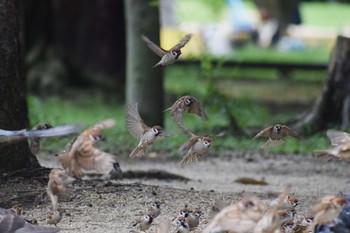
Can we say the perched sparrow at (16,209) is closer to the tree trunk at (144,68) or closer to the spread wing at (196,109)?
the spread wing at (196,109)

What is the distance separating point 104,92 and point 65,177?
421 inches

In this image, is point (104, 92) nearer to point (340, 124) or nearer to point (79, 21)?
point (79, 21)

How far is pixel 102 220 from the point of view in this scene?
6.77m

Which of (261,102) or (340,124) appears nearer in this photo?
(340,124)

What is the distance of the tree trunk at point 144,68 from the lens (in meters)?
12.4

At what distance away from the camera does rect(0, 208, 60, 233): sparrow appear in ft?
18.3

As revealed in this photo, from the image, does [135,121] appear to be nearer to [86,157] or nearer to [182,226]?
[86,157]

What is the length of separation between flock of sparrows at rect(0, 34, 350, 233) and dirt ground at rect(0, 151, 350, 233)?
389mm

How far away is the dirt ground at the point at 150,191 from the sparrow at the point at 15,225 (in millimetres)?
703

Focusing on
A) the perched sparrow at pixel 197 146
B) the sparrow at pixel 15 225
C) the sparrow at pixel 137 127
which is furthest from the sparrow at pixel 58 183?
the perched sparrow at pixel 197 146

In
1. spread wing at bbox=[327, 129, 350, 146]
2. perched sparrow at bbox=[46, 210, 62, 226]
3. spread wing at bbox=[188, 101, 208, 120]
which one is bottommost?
perched sparrow at bbox=[46, 210, 62, 226]

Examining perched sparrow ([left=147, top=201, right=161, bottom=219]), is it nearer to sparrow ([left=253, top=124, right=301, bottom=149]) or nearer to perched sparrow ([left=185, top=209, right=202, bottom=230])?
perched sparrow ([left=185, top=209, right=202, bottom=230])

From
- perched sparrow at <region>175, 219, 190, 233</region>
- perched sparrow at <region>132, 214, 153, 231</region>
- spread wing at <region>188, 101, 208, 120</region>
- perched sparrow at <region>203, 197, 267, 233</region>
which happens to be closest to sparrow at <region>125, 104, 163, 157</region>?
spread wing at <region>188, 101, 208, 120</region>

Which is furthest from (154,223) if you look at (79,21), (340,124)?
(79,21)
